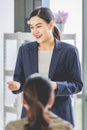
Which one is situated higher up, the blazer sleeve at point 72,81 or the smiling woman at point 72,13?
the smiling woman at point 72,13

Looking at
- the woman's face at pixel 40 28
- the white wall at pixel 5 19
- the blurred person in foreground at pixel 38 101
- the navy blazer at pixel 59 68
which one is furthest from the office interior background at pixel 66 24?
the blurred person in foreground at pixel 38 101

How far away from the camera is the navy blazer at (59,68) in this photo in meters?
1.34

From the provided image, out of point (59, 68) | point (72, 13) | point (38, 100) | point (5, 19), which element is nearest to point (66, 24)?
point (72, 13)

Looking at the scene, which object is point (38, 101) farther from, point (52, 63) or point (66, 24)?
point (66, 24)

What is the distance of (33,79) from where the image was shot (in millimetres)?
662

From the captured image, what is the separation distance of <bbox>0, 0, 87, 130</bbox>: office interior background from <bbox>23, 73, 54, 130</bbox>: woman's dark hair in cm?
232

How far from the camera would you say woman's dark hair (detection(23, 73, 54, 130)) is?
647 mm

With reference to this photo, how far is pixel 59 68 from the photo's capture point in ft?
4.49

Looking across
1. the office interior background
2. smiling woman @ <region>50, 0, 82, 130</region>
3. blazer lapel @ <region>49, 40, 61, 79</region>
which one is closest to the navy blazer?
blazer lapel @ <region>49, 40, 61, 79</region>

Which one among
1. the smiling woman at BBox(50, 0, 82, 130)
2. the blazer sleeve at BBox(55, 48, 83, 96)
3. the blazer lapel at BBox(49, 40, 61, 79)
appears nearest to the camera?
the blazer sleeve at BBox(55, 48, 83, 96)

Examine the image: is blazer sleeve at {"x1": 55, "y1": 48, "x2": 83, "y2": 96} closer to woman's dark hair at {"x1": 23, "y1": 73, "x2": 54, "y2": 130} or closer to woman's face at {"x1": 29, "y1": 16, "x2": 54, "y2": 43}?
woman's face at {"x1": 29, "y1": 16, "x2": 54, "y2": 43}

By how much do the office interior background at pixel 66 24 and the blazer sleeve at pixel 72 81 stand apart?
162 cm

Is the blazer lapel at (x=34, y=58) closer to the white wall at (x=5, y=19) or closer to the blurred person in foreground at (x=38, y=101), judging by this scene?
the blurred person in foreground at (x=38, y=101)

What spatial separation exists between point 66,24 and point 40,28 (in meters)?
2.02
